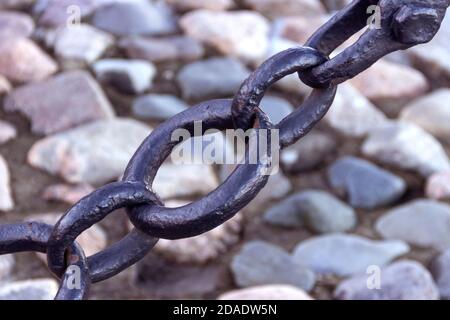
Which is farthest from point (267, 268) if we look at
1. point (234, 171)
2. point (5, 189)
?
point (234, 171)

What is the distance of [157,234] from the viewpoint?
0.60 metres

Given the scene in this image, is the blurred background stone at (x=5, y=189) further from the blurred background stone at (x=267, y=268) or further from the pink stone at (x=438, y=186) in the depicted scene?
the pink stone at (x=438, y=186)

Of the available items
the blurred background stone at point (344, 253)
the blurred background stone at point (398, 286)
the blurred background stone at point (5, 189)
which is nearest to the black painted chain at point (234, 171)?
the blurred background stone at point (398, 286)

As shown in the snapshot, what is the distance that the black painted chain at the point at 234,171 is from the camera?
0.57 meters

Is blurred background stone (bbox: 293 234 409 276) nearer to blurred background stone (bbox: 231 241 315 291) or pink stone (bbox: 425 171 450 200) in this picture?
blurred background stone (bbox: 231 241 315 291)

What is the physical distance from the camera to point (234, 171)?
0.58m

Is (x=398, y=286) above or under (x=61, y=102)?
under

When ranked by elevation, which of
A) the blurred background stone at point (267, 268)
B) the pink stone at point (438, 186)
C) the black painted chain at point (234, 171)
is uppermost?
the pink stone at point (438, 186)

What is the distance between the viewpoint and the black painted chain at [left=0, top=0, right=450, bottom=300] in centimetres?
57

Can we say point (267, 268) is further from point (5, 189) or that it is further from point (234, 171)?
point (234, 171)

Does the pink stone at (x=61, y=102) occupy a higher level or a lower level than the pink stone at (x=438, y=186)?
higher

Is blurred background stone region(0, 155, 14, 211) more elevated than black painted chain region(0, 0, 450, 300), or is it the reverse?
blurred background stone region(0, 155, 14, 211)

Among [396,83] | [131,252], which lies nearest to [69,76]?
[396,83]

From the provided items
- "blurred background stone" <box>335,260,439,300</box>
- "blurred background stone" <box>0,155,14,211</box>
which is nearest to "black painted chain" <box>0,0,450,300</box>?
"blurred background stone" <box>335,260,439,300</box>
